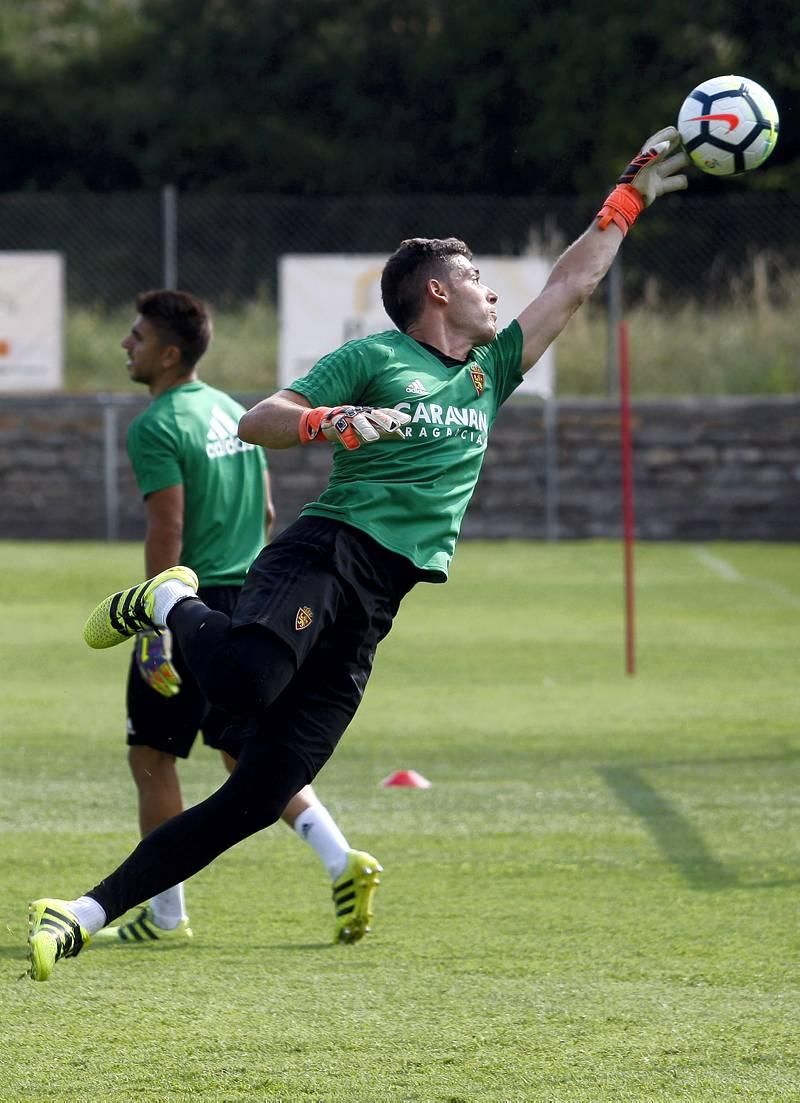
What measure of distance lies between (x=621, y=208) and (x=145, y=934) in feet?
9.13

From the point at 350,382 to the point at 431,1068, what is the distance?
1803 mm

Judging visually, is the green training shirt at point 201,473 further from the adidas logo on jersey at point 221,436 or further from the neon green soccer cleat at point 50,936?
the neon green soccer cleat at point 50,936

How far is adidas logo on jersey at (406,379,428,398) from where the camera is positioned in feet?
16.5

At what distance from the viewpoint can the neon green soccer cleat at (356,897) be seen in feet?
19.4

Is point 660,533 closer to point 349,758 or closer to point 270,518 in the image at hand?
point 349,758

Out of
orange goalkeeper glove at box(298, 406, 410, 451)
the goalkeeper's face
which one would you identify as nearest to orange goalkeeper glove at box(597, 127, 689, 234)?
the goalkeeper's face

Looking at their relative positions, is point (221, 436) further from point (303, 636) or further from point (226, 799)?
point (226, 799)

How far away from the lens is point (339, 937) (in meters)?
5.91

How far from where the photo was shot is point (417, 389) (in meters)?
5.05

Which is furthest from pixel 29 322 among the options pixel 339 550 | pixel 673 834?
pixel 339 550

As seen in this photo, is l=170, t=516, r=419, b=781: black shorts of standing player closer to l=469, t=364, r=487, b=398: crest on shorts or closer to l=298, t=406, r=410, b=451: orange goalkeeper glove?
l=298, t=406, r=410, b=451: orange goalkeeper glove

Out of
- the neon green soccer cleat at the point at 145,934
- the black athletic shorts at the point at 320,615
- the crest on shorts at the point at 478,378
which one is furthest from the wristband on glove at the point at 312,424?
the neon green soccer cleat at the point at 145,934

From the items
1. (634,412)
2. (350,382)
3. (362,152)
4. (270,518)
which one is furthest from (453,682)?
(362,152)

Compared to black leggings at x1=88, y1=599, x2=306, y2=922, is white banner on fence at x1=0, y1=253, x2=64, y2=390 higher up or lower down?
higher up
